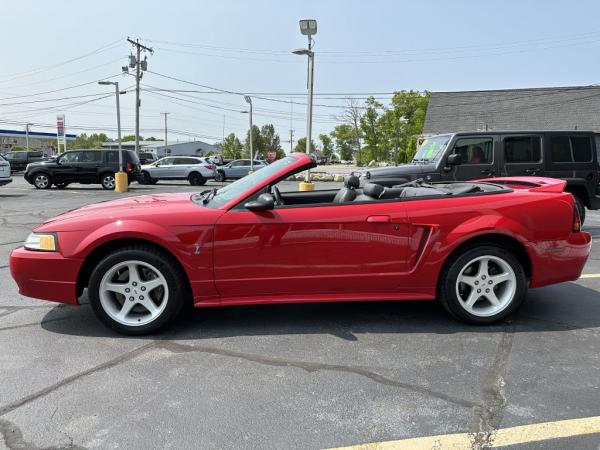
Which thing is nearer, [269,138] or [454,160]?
[454,160]

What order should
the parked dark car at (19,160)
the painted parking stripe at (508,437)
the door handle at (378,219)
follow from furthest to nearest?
the parked dark car at (19,160) < the door handle at (378,219) < the painted parking stripe at (508,437)

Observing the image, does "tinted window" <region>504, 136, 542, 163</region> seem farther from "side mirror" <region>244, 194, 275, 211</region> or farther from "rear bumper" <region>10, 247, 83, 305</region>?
"rear bumper" <region>10, 247, 83, 305</region>

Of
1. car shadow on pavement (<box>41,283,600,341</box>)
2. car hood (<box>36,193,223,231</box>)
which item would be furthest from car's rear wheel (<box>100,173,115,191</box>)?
car hood (<box>36,193,223,231</box>)

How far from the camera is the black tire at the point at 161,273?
3.63 metres

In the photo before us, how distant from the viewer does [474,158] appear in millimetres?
8078

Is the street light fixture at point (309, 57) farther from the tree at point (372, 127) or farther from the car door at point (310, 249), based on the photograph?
the tree at point (372, 127)

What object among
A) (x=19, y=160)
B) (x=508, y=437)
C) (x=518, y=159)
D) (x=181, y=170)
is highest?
(x=19, y=160)

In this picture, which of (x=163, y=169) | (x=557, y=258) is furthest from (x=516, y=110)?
(x=557, y=258)

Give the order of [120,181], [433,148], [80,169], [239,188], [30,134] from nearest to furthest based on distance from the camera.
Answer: [239,188], [433,148], [120,181], [80,169], [30,134]

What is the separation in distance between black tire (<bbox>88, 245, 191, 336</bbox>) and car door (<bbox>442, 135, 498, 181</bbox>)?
559 centimetres

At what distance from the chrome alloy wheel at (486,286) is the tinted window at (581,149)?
5361 millimetres

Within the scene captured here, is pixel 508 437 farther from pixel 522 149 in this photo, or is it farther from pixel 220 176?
pixel 220 176

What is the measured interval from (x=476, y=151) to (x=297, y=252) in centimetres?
550

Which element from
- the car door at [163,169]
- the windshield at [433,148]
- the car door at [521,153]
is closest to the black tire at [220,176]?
the car door at [163,169]
